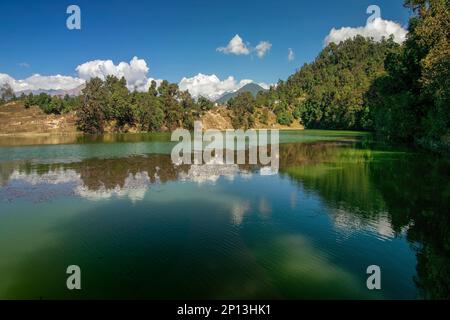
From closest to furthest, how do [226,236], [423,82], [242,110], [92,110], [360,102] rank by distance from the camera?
[226,236] < [423,82] < [92,110] < [360,102] < [242,110]

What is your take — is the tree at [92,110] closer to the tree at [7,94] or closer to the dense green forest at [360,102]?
the dense green forest at [360,102]

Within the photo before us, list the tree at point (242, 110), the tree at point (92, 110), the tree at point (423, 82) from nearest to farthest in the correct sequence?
the tree at point (423, 82) → the tree at point (92, 110) → the tree at point (242, 110)

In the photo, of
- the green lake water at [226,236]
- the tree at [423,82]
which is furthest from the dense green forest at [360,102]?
the green lake water at [226,236]

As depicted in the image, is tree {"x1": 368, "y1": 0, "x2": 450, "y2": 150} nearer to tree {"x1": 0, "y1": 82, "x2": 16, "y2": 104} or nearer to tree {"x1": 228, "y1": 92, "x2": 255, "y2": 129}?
tree {"x1": 228, "y1": 92, "x2": 255, "y2": 129}

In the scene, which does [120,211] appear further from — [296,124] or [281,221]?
[296,124]

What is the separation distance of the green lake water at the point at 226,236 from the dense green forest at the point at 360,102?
56.7 feet

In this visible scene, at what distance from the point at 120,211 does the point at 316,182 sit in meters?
14.9

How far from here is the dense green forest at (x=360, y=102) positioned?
37.4 meters

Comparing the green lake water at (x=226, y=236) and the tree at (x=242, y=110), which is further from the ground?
the tree at (x=242, y=110)

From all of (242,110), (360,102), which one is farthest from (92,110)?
(360,102)

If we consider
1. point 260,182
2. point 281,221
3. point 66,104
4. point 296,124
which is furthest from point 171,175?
point 296,124

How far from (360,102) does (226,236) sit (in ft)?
420

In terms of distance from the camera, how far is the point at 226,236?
47.8ft

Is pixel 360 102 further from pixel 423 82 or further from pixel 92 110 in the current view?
pixel 92 110
